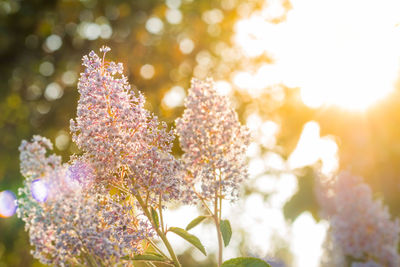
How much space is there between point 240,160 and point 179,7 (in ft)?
39.1

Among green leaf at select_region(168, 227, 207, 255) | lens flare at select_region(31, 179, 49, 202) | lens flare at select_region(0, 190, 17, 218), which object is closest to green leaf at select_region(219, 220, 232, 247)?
green leaf at select_region(168, 227, 207, 255)

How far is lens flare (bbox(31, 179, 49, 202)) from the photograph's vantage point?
126 cm

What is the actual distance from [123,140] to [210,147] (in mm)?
294

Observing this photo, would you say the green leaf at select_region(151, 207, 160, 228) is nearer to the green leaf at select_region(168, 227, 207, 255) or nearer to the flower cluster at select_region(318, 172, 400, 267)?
the green leaf at select_region(168, 227, 207, 255)

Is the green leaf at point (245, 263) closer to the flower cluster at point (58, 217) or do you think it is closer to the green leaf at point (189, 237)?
the green leaf at point (189, 237)

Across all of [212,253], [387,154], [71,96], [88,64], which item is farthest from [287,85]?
[212,253]

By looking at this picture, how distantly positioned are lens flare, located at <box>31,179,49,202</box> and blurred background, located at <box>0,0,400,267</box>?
300 cm

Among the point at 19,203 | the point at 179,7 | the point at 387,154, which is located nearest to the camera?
the point at 19,203

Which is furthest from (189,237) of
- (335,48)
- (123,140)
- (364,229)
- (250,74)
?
(250,74)

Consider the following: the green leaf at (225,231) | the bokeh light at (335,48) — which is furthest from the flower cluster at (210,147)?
the bokeh light at (335,48)

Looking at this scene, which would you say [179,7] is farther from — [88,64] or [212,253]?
[212,253]

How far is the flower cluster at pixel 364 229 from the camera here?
2973 millimetres

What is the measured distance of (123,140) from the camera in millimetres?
1481

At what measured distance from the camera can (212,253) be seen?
92.3 feet
